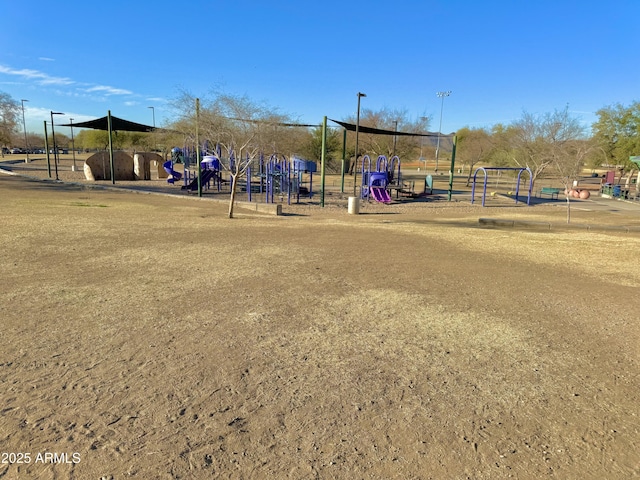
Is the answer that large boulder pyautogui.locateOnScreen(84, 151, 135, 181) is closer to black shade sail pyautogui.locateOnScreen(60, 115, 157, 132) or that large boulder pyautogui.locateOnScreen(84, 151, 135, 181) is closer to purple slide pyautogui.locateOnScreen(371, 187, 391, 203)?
black shade sail pyautogui.locateOnScreen(60, 115, 157, 132)

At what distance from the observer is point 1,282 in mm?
5633

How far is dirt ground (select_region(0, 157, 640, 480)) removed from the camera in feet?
8.36

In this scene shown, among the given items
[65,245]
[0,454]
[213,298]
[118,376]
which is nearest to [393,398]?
[118,376]

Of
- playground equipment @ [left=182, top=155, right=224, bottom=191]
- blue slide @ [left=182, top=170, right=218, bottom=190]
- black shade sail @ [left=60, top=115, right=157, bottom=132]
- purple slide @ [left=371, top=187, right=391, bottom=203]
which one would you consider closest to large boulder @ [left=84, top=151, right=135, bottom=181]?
black shade sail @ [left=60, top=115, right=157, bottom=132]

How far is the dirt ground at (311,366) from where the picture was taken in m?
2.55

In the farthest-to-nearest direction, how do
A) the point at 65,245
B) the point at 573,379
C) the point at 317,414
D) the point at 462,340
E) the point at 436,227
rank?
the point at 436,227 < the point at 65,245 < the point at 462,340 < the point at 573,379 < the point at 317,414

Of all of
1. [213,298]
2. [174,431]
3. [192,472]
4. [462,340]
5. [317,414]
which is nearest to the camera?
[192,472]

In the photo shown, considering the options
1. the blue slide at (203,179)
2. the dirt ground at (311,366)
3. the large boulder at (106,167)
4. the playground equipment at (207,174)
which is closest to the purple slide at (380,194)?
the playground equipment at (207,174)

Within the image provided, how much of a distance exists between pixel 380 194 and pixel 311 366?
19276mm

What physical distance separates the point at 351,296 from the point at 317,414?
280 centimetres

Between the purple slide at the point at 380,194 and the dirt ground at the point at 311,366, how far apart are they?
14.2 metres

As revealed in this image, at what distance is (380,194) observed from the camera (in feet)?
73.2

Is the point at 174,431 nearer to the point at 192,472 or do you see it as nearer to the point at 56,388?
the point at 192,472

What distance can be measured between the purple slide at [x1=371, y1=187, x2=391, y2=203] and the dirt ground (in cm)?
1420
